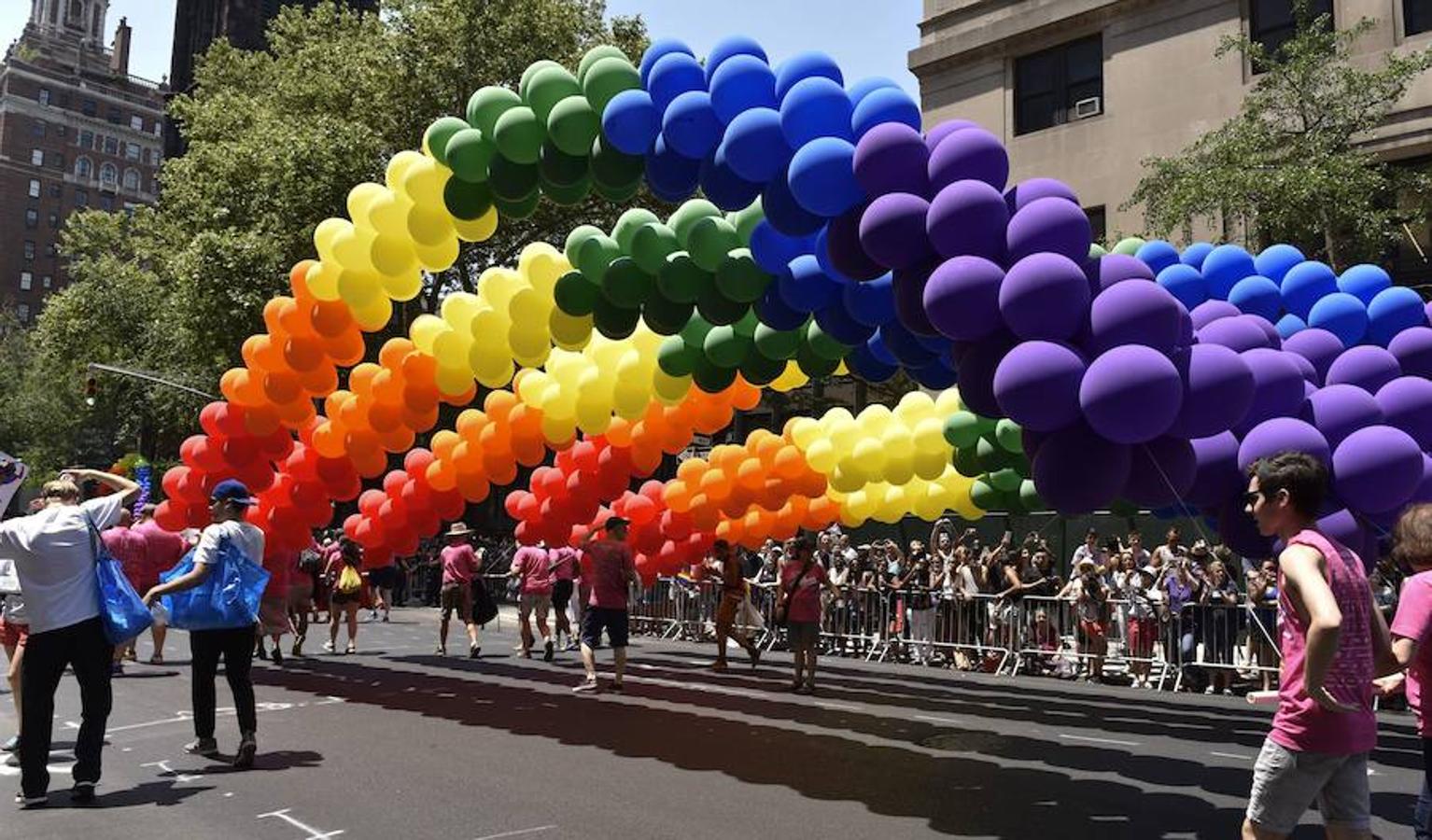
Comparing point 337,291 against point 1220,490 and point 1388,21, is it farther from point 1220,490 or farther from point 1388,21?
point 1388,21

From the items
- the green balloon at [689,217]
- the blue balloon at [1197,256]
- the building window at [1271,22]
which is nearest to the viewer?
the blue balloon at [1197,256]

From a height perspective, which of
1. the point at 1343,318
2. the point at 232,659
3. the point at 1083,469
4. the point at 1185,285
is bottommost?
the point at 232,659

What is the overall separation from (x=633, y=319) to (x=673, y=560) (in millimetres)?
6746

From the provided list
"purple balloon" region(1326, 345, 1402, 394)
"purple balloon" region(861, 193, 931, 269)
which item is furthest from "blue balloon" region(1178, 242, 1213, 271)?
"purple balloon" region(861, 193, 931, 269)

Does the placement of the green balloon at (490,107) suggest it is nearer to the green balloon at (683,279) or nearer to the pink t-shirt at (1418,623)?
the green balloon at (683,279)

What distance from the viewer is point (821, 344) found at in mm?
10805

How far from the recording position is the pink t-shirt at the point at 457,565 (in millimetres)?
15609

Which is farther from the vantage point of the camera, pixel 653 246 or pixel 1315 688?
pixel 653 246

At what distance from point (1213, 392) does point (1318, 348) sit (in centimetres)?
231

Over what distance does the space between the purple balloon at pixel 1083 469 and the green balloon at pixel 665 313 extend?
14.3 feet

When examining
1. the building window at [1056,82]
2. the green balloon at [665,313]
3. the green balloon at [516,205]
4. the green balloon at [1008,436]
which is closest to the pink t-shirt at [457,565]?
the green balloon at [516,205]

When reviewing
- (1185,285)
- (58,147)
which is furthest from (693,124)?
(58,147)

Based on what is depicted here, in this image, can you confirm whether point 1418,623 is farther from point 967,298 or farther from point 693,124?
point 693,124

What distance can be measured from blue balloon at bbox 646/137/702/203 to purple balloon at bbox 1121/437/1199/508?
155 inches
